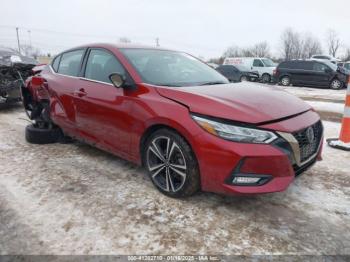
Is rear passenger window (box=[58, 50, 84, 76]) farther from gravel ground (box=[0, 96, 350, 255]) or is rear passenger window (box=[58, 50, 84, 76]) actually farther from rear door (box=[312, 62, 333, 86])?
rear door (box=[312, 62, 333, 86])

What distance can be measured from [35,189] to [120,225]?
4.05ft

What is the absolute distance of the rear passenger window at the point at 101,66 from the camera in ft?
12.1

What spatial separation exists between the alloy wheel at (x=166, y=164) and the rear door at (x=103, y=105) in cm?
38

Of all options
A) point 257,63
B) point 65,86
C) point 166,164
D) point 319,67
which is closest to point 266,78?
point 257,63

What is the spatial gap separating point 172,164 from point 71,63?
95.3 inches

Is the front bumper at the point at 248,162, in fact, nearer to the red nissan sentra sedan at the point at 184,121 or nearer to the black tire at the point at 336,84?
the red nissan sentra sedan at the point at 184,121

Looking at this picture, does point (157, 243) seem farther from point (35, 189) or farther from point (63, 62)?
point (63, 62)

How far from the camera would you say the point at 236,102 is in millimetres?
2881

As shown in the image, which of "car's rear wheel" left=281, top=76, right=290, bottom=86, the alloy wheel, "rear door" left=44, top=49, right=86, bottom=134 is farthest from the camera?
"car's rear wheel" left=281, top=76, right=290, bottom=86

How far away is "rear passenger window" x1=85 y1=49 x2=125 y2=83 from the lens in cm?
370

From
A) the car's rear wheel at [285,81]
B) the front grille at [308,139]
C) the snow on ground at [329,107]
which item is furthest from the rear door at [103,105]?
the car's rear wheel at [285,81]

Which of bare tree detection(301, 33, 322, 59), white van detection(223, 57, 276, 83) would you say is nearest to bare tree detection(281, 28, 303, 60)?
bare tree detection(301, 33, 322, 59)

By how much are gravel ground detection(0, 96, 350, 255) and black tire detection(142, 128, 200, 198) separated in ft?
0.42

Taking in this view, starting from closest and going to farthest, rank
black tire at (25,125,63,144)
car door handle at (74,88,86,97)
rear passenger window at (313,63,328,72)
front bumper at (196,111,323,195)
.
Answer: front bumper at (196,111,323,195), car door handle at (74,88,86,97), black tire at (25,125,63,144), rear passenger window at (313,63,328,72)
